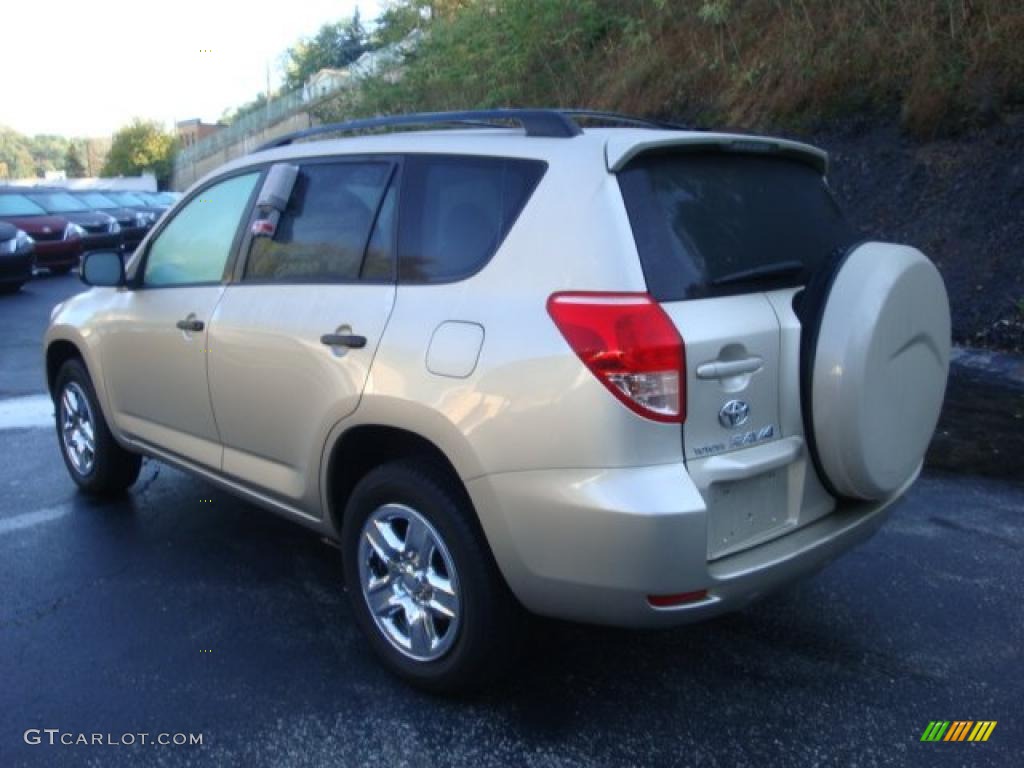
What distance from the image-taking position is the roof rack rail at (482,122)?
3148 mm

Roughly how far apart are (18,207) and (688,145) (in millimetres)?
16613

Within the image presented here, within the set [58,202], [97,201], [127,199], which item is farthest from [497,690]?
[127,199]

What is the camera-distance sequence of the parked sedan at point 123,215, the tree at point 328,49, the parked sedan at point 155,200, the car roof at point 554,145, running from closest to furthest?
the car roof at point 554,145 → the parked sedan at point 123,215 → the parked sedan at point 155,200 → the tree at point 328,49

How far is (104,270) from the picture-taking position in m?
4.73

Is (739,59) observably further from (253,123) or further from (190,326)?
(253,123)

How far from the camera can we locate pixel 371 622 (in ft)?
11.2

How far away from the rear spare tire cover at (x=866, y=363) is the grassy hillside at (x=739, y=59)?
7.98 meters

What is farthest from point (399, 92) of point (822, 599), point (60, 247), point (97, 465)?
point (822, 599)

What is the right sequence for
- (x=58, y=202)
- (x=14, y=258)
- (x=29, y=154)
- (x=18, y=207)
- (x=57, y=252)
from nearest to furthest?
(x=14, y=258), (x=57, y=252), (x=18, y=207), (x=58, y=202), (x=29, y=154)

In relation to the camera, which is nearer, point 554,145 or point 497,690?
point 554,145

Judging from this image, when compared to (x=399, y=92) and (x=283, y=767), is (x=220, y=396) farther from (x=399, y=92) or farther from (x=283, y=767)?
(x=399, y=92)

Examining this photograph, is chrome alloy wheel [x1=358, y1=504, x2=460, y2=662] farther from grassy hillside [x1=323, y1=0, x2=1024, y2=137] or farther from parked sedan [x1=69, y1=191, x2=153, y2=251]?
parked sedan [x1=69, y1=191, x2=153, y2=251]

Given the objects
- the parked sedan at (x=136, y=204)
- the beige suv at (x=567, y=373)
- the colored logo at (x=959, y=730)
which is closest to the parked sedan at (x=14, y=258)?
the parked sedan at (x=136, y=204)

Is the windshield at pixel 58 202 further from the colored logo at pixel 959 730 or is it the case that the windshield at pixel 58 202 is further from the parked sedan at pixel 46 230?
the colored logo at pixel 959 730
